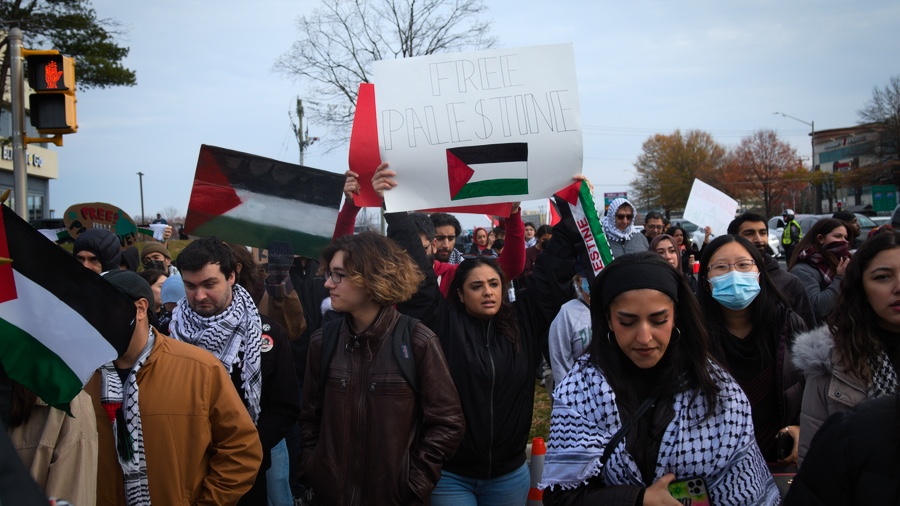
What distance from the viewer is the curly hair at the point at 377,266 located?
3.36 m

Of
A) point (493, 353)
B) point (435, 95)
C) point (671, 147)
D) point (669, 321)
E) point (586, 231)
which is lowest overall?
point (493, 353)

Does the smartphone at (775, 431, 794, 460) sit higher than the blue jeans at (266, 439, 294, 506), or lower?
higher

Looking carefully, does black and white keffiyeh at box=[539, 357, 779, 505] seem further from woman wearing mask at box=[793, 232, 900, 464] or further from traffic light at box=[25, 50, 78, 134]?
traffic light at box=[25, 50, 78, 134]

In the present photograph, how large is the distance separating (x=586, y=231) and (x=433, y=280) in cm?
91

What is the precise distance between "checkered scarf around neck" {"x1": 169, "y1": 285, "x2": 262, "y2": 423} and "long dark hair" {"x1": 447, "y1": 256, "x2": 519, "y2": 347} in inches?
43.5

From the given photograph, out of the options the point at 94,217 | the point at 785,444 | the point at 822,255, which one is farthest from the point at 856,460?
the point at 94,217

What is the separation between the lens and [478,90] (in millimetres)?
3975

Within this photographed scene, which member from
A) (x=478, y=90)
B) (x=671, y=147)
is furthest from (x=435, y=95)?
(x=671, y=147)

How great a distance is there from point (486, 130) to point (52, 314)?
90.5 inches

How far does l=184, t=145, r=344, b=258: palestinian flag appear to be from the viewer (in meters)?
4.38

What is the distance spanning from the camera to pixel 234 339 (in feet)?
12.1

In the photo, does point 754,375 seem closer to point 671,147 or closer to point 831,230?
point 831,230

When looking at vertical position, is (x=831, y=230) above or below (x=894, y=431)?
above

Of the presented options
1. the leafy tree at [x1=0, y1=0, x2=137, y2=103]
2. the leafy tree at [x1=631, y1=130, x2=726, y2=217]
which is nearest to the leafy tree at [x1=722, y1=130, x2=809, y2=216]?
the leafy tree at [x1=631, y1=130, x2=726, y2=217]
